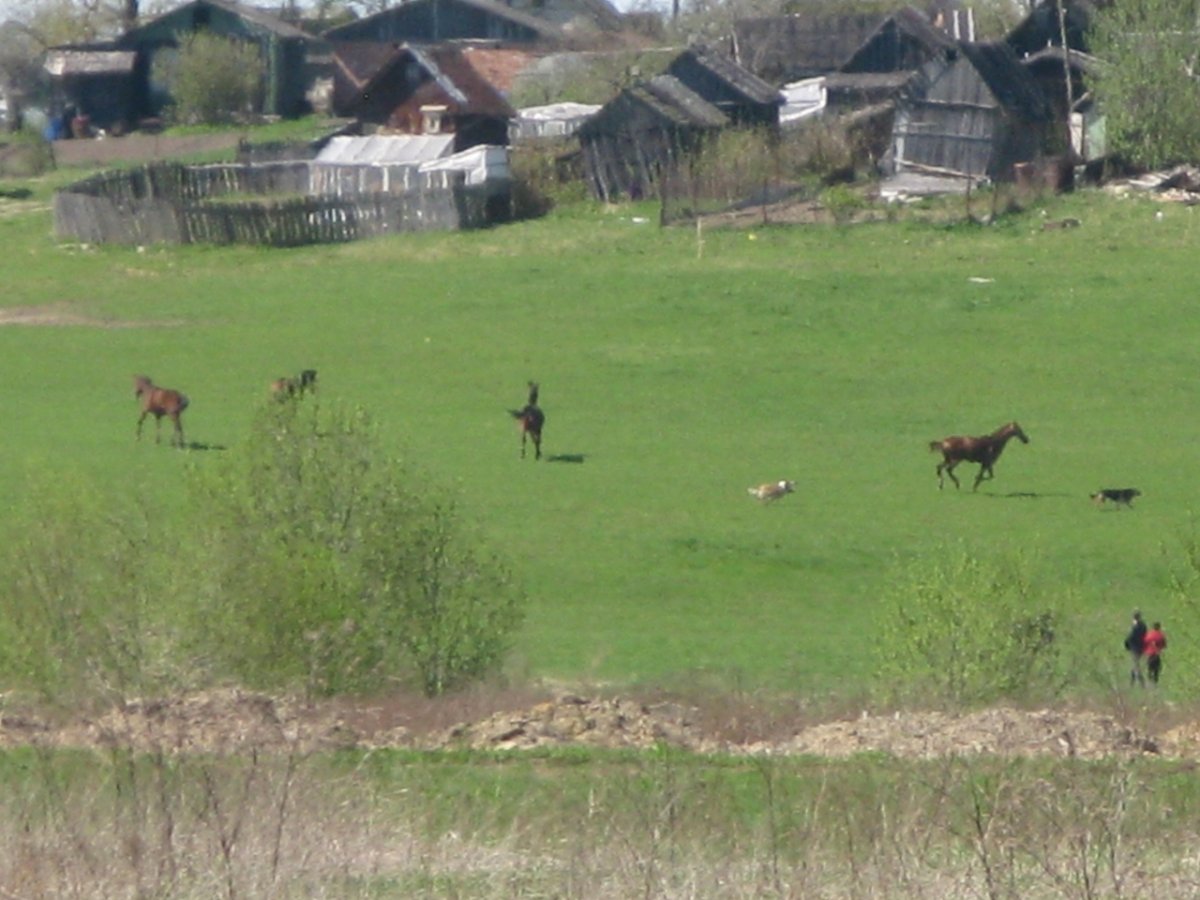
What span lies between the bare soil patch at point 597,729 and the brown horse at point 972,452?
13.2 metres

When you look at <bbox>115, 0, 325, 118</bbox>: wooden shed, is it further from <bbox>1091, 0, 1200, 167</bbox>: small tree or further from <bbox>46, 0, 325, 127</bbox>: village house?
<bbox>1091, 0, 1200, 167</bbox>: small tree

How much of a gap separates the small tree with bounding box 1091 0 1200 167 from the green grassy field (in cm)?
544

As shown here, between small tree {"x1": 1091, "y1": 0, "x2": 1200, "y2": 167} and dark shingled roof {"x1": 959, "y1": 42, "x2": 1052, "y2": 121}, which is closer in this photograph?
small tree {"x1": 1091, "y1": 0, "x2": 1200, "y2": 167}

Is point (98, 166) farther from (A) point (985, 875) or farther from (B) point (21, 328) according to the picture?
(A) point (985, 875)

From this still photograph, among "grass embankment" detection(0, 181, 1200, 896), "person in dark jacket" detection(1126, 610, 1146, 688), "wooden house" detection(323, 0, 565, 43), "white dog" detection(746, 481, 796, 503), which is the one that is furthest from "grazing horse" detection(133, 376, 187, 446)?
"wooden house" detection(323, 0, 565, 43)

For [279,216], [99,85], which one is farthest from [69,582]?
[99,85]

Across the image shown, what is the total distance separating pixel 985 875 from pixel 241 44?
8327 cm

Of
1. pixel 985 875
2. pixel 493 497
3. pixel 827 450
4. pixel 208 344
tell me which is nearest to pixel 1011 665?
pixel 985 875

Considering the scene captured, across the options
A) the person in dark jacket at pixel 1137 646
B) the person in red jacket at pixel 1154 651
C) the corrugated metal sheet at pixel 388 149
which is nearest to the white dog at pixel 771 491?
→ the person in dark jacket at pixel 1137 646

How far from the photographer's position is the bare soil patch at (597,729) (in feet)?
38.7

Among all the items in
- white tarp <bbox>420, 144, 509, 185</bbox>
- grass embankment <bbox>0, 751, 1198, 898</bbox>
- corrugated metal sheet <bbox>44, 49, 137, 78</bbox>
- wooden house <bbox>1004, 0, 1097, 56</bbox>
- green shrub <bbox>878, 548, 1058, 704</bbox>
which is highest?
wooden house <bbox>1004, 0, 1097, 56</bbox>

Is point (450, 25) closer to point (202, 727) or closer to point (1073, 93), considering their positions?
point (1073, 93)

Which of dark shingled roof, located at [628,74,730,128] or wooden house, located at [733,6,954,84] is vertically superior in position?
wooden house, located at [733,6,954,84]

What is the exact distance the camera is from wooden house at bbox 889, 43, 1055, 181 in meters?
Result: 60.6
